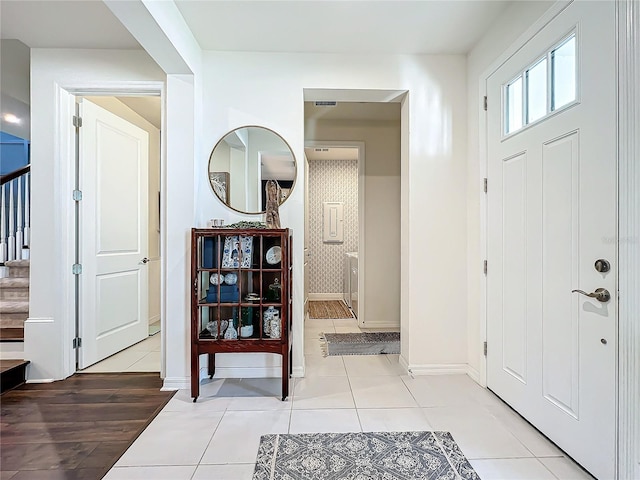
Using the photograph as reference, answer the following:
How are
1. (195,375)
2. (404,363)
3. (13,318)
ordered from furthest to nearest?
1. (13,318)
2. (404,363)
3. (195,375)

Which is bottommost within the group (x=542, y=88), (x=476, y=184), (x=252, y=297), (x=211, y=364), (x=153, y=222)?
(x=211, y=364)

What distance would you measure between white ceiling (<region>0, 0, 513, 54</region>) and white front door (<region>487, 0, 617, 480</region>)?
498 millimetres

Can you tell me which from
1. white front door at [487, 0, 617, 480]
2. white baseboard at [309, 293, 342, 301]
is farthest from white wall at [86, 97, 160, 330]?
white front door at [487, 0, 617, 480]

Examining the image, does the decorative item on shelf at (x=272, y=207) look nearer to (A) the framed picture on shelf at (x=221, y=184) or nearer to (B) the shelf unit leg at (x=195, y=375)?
(A) the framed picture on shelf at (x=221, y=184)

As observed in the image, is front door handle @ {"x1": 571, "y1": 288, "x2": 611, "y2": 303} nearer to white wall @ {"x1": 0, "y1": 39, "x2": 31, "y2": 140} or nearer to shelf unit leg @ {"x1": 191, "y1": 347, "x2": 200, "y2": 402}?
shelf unit leg @ {"x1": 191, "y1": 347, "x2": 200, "y2": 402}

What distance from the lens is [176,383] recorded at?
244 cm

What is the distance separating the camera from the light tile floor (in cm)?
158

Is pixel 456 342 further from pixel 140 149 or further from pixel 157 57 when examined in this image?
pixel 140 149

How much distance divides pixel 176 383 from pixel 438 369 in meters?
2.04

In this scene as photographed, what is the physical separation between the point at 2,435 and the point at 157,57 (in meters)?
2.45

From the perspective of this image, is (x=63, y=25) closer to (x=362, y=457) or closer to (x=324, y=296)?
(x=362, y=457)

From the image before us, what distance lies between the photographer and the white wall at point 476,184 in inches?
93.0

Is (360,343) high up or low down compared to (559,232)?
down

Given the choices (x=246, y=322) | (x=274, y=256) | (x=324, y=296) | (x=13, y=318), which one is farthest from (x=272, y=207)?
(x=324, y=296)
